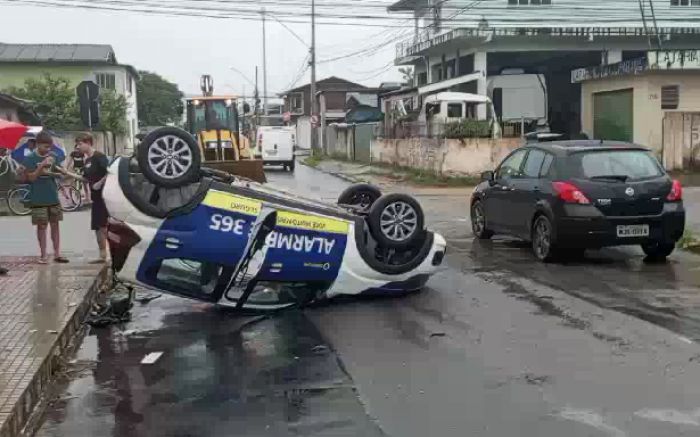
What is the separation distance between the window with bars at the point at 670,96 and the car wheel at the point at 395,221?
74.8ft

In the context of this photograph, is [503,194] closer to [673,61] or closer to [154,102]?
Answer: [673,61]

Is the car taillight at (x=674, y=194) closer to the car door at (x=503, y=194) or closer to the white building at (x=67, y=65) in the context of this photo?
the car door at (x=503, y=194)

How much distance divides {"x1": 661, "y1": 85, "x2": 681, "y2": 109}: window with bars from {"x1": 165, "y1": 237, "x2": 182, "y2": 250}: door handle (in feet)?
81.8

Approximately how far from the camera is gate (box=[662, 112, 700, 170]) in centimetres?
2850

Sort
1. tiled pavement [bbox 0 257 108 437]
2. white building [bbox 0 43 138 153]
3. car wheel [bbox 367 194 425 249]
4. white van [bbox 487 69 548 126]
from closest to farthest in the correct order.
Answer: tiled pavement [bbox 0 257 108 437], car wheel [bbox 367 194 425 249], white van [bbox 487 69 548 126], white building [bbox 0 43 138 153]

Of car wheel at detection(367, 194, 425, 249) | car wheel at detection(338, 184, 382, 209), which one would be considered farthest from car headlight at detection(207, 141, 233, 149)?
car wheel at detection(367, 194, 425, 249)

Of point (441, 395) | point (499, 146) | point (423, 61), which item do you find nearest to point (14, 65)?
point (423, 61)

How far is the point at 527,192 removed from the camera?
12.2 meters

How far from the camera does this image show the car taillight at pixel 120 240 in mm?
8031

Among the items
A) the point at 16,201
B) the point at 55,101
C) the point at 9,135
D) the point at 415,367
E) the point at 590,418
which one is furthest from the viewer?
the point at 55,101

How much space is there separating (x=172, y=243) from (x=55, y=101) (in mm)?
35820

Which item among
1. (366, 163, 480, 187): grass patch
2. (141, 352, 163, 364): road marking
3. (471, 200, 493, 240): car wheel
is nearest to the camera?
(141, 352, 163, 364): road marking

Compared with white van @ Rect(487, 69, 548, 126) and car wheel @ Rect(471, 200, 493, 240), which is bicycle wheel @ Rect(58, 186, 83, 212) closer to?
car wheel @ Rect(471, 200, 493, 240)

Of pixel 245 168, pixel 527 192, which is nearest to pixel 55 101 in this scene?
pixel 245 168
